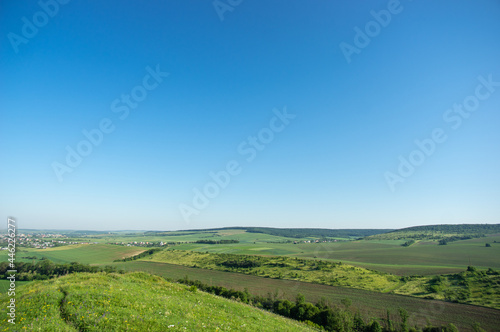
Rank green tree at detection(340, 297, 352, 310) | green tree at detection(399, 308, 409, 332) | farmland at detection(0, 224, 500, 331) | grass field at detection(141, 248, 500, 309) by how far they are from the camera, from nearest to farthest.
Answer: green tree at detection(399, 308, 409, 332), farmland at detection(0, 224, 500, 331), green tree at detection(340, 297, 352, 310), grass field at detection(141, 248, 500, 309)

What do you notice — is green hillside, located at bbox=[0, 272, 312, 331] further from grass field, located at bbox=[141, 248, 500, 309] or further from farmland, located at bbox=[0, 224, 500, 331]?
grass field, located at bbox=[141, 248, 500, 309]

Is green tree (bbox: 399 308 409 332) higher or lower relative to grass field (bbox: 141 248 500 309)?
higher

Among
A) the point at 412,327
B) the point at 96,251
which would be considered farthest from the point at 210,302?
the point at 96,251

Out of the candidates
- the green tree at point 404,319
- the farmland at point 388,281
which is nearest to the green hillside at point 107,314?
the green tree at point 404,319

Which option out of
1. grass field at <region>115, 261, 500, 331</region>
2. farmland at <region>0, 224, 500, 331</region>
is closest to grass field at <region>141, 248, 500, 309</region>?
farmland at <region>0, 224, 500, 331</region>

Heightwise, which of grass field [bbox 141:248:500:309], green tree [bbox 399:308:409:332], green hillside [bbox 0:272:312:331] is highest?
green hillside [bbox 0:272:312:331]

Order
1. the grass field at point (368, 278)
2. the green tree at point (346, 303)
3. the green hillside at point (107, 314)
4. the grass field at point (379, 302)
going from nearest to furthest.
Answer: the green hillside at point (107, 314) → the grass field at point (379, 302) → the green tree at point (346, 303) → the grass field at point (368, 278)

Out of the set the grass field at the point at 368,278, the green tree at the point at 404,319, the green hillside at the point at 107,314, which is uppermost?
the green hillside at the point at 107,314

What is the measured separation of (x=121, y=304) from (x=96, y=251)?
208799 millimetres

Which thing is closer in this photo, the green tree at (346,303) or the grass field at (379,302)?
the grass field at (379,302)

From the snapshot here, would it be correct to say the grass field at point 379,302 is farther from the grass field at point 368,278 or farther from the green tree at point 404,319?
the grass field at point 368,278

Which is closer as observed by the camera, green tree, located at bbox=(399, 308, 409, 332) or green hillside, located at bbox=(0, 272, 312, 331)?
green hillside, located at bbox=(0, 272, 312, 331)

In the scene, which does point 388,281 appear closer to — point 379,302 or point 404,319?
point 379,302

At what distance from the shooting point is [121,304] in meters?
17.6
